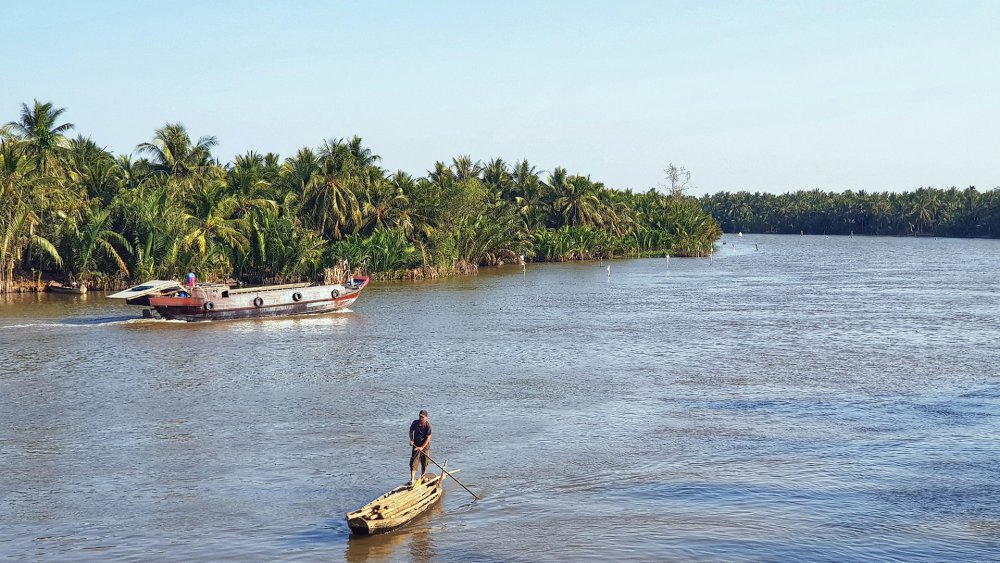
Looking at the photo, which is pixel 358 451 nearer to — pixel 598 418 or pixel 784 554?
pixel 598 418

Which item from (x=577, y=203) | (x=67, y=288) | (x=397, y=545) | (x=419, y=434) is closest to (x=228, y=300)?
(x=67, y=288)

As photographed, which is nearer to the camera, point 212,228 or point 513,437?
point 513,437

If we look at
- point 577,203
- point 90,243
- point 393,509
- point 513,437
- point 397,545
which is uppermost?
point 577,203

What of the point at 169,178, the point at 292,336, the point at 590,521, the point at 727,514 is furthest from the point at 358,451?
the point at 169,178

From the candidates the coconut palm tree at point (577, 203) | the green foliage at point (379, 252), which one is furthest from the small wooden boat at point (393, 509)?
the coconut palm tree at point (577, 203)

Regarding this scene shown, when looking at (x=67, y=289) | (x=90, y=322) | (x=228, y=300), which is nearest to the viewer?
(x=90, y=322)

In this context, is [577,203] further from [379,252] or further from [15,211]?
[15,211]

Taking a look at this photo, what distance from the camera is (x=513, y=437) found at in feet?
78.9

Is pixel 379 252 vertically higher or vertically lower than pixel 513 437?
higher

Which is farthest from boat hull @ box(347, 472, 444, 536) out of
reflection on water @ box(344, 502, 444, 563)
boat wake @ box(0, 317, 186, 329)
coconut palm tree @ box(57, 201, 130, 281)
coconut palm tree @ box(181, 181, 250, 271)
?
coconut palm tree @ box(181, 181, 250, 271)

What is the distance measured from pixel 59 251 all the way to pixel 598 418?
47.4m

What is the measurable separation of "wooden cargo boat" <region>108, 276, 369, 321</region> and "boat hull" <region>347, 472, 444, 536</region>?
108 ft

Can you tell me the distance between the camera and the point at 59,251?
6234 centimetres

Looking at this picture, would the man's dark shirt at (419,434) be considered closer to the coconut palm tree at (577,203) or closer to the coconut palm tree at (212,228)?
the coconut palm tree at (212,228)
